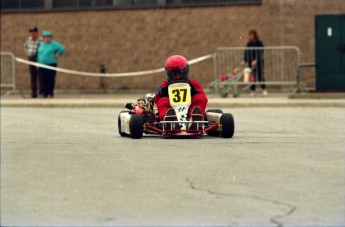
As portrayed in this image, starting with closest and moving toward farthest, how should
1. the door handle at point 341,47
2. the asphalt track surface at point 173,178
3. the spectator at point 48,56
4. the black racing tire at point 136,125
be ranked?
the asphalt track surface at point 173,178 < the black racing tire at point 136,125 < the door handle at point 341,47 < the spectator at point 48,56

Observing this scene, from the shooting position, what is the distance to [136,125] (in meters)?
16.6

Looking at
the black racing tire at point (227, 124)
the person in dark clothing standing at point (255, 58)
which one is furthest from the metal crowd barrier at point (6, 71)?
the black racing tire at point (227, 124)

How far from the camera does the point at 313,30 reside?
32281 mm

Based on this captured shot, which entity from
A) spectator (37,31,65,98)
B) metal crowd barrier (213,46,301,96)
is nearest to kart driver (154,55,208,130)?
metal crowd barrier (213,46,301,96)

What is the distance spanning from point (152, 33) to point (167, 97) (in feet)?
57.8

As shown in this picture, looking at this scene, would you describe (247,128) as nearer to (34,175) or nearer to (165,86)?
(165,86)

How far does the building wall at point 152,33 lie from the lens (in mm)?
32375

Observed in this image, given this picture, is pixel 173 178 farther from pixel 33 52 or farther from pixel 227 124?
pixel 33 52

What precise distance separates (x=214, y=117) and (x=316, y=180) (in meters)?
5.27

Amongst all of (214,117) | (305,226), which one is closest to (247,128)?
(214,117)

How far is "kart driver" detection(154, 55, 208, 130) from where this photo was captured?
16.6m

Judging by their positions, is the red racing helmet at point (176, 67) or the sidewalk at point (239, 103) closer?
the red racing helmet at point (176, 67)

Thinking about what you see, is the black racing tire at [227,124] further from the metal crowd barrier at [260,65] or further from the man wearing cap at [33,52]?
the man wearing cap at [33,52]

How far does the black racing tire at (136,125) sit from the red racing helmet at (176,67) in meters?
0.73
